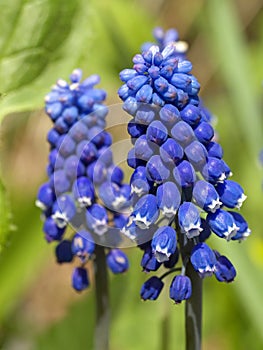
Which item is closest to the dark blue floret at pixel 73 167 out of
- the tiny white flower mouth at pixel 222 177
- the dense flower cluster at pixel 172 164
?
the dense flower cluster at pixel 172 164

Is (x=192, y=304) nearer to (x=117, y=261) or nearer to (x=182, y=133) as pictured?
(x=117, y=261)

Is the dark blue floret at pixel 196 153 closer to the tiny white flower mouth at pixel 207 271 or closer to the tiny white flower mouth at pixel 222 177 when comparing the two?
the tiny white flower mouth at pixel 222 177

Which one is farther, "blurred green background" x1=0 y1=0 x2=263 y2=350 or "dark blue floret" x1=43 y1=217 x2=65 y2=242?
"blurred green background" x1=0 y1=0 x2=263 y2=350

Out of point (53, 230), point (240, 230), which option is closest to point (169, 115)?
point (240, 230)

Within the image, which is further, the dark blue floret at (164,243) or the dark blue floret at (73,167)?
the dark blue floret at (73,167)

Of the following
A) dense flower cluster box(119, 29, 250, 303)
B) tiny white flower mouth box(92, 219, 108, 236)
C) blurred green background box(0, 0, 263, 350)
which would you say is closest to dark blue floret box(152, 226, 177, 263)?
dense flower cluster box(119, 29, 250, 303)

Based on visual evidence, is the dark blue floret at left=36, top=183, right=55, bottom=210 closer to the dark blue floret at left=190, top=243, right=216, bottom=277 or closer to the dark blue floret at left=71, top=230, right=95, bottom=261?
the dark blue floret at left=71, top=230, right=95, bottom=261
